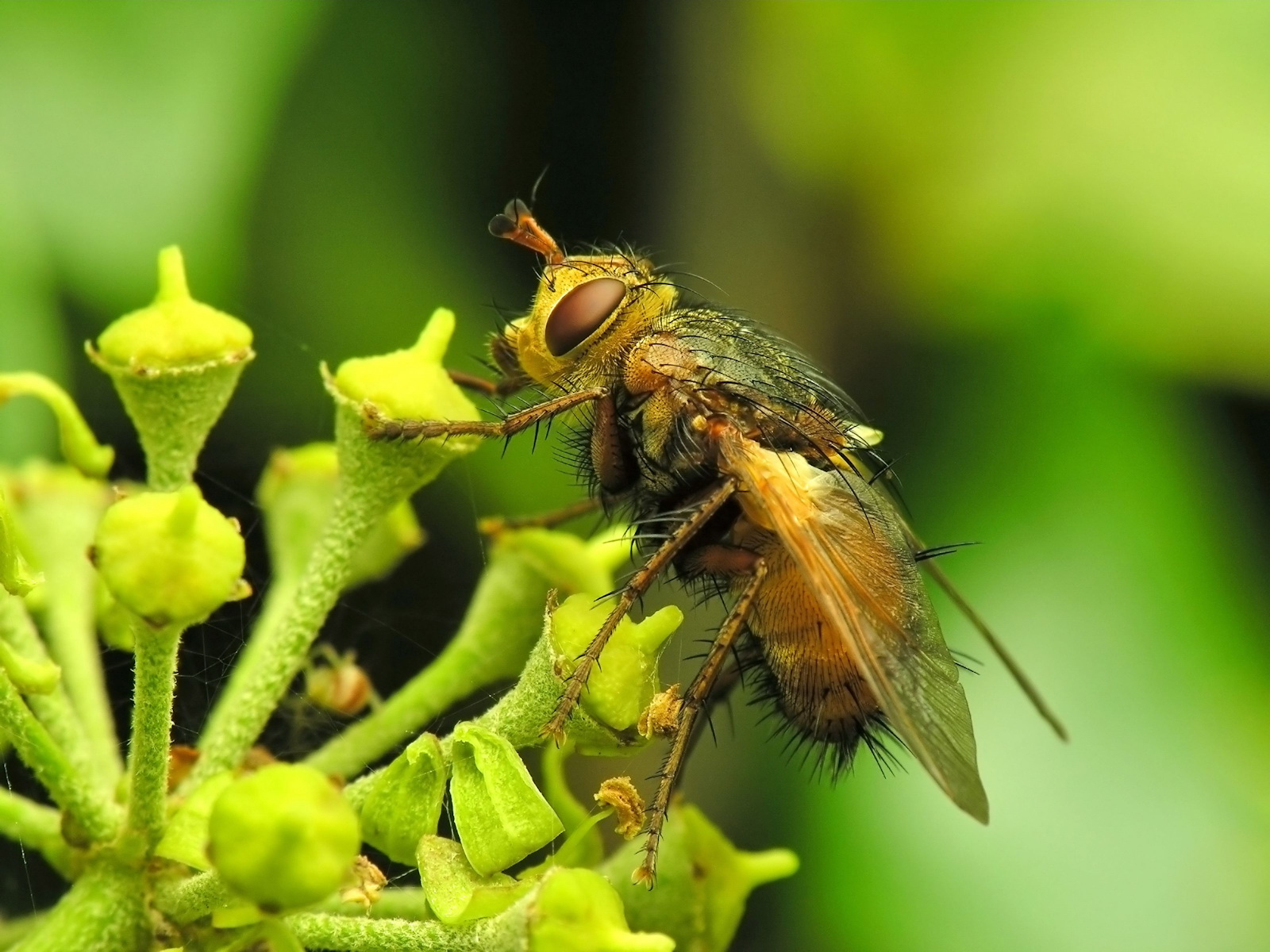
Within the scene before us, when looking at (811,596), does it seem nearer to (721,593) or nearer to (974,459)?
(721,593)

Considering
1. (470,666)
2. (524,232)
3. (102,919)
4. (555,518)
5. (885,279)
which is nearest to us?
(102,919)

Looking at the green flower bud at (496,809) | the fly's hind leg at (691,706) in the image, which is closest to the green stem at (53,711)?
the green flower bud at (496,809)

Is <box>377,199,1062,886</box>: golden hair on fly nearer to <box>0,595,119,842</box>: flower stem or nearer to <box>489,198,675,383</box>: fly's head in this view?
<box>489,198,675,383</box>: fly's head

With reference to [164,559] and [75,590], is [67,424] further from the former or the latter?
[164,559]

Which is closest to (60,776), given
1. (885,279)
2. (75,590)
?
(75,590)

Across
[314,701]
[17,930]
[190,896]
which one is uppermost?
[190,896]

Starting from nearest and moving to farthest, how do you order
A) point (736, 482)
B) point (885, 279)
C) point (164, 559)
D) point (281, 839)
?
1. point (281, 839)
2. point (164, 559)
3. point (736, 482)
4. point (885, 279)

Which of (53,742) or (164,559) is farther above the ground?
(164,559)
